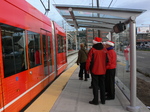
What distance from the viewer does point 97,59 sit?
14.4ft

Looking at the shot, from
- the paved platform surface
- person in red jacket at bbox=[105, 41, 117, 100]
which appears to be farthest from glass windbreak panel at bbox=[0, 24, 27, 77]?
person in red jacket at bbox=[105, 41, 117, 100]

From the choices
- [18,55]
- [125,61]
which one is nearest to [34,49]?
[18,55]

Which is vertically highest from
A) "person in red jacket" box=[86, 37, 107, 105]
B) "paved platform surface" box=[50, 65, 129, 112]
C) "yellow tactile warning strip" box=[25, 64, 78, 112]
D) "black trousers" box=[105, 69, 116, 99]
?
"person in red jacket" box=[86, 37, 107, 105]

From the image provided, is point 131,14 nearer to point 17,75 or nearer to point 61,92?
point 17,75

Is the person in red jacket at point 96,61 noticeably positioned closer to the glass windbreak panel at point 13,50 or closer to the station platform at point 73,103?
the station platform at point 73,103

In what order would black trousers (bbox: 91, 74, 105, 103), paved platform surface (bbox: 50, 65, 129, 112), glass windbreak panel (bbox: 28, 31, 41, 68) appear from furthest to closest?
glass windbreak panel (bbox: 28, 31, 41, 68)
black trousers (bbox: 91, 74, 105, 103)
paved platform surface (bbox: 50, 65, 129, 112)

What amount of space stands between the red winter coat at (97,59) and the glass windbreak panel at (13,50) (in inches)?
69.2

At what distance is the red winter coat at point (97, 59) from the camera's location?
4.39 m

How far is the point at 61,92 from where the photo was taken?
231 inches

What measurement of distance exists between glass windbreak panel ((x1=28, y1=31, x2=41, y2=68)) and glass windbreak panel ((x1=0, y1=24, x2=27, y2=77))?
0.46 metres

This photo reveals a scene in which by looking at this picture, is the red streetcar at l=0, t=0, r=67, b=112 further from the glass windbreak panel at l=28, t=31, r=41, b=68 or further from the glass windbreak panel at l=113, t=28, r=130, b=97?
the glass windbreak panel at l=113, t=28, r=130, b=97

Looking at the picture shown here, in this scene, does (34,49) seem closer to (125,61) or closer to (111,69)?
(111,69)

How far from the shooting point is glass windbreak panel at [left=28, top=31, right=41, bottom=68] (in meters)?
4.93

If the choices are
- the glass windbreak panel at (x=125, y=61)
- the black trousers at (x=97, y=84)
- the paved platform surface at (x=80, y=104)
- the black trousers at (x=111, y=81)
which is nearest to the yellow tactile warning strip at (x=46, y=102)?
the paved platform surface at (x=80, y=104)
